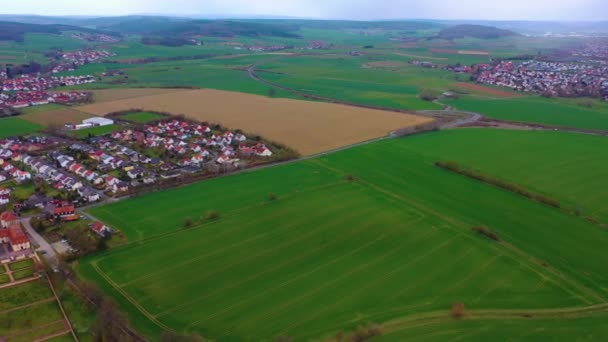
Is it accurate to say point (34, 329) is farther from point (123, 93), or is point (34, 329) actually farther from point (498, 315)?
point (123, 93)

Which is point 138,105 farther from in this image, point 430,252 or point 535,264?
point 535,264

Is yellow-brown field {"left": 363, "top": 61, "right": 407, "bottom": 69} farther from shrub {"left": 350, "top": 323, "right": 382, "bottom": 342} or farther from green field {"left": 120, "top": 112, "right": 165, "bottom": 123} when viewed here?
shrub {"left": 350, "top": 323, "right": 382, "bottom": 342}

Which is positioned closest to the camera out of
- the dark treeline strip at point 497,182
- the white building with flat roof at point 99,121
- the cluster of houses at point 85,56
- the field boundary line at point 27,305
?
the field boundary line at point 27,305

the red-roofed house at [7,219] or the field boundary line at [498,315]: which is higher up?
the red-roofed house at [7,219]

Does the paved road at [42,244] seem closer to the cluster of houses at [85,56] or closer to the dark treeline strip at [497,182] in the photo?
the dark treeline strip at [497,182]

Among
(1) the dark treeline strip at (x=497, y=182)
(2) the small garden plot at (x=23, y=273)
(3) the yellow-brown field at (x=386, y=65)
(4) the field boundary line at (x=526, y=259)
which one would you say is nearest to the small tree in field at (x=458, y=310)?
(4) the field boundary line at (x=526, y=259)

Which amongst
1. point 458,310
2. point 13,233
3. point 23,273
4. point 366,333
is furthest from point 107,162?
point 458,310
